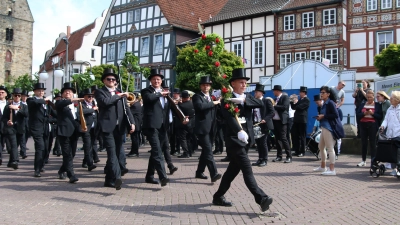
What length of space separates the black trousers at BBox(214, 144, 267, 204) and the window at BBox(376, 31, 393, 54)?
2651cm

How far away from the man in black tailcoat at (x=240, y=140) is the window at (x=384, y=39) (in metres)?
26.1

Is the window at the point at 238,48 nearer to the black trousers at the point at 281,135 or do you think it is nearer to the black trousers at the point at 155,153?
the black trousers at the point at 281,135

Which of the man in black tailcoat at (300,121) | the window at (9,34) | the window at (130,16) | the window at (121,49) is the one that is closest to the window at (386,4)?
the man in black tailcoat at (300,121)

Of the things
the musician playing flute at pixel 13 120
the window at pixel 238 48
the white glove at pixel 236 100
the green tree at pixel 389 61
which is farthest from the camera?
the window at pixel 238 48

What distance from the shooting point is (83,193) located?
25.5 feet

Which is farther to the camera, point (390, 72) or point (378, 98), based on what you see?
point (390, 72)

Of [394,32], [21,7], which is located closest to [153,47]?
[394,32]

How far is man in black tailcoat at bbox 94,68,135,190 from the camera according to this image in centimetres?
793

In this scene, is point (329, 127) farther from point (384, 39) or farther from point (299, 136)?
point (384, 39)

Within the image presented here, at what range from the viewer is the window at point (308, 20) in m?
31.8

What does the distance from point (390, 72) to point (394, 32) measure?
5.12 meters

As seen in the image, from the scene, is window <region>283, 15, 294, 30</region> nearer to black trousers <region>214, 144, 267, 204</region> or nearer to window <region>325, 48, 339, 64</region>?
window <region>325, 48, 339, 64</region>

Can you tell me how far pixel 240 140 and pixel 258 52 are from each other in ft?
93.5

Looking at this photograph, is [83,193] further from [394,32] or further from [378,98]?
[394,32]
